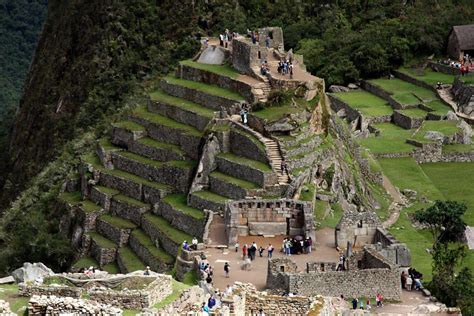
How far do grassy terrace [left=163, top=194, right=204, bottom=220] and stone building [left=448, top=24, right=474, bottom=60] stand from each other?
51.1m

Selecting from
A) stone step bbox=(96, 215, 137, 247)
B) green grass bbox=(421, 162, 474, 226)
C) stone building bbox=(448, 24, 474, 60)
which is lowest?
stone step bbox=(96, 215, 137, 247)

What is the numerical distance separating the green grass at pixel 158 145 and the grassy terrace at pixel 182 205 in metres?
3.55

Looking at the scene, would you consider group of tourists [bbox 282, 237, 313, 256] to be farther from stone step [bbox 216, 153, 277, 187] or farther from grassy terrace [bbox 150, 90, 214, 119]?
grassy terrace [bbox 150, 90, 214, 119]

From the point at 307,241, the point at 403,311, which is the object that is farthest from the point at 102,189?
the point at 403,311

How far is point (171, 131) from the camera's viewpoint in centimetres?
7262

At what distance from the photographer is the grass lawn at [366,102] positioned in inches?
3885

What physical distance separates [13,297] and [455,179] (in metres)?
53.3

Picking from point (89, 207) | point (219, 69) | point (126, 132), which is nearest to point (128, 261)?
point (89, 207)

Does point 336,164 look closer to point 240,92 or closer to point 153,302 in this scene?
point 240,92

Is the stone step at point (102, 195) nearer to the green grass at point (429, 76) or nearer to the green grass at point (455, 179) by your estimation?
the green grass at point (455, 179)

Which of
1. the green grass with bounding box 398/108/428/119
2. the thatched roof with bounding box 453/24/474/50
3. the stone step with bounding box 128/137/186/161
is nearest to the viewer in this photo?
the stone step with bounding box 128/137/186/161

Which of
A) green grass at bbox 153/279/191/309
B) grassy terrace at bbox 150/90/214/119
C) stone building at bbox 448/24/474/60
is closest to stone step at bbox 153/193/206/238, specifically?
grassy terrace at bbox 150/90/214/119

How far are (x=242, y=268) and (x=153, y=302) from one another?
1892 centimetres

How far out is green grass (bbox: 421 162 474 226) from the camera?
2886 inches
